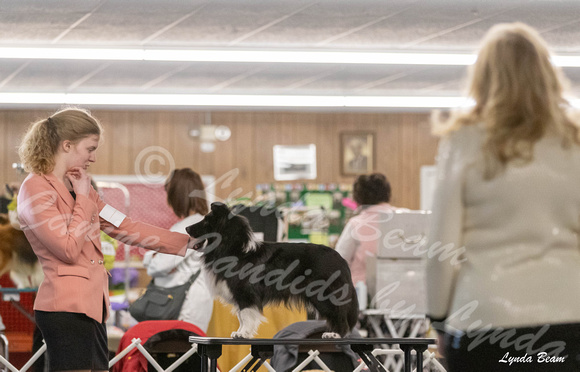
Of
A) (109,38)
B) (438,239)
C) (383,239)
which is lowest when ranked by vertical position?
(383,239)

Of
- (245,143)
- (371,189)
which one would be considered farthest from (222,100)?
(371,189)

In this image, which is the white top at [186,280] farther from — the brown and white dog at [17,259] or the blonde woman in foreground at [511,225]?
the blonde woman in foreground at [511,225]

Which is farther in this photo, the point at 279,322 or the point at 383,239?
the point at 383,239

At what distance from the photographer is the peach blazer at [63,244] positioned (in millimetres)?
1901

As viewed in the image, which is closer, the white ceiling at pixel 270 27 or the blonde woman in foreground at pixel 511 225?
the blonde woman in foreground at pixel 511 225

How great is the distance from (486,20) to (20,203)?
4.67 meters

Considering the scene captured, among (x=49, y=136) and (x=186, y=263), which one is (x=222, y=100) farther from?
(x=49, y=136)

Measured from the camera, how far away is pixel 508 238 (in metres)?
1.24

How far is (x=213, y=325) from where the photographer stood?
366cm

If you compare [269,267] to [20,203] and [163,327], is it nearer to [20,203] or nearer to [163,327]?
[20,203]

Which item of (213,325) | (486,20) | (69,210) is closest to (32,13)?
(213,325)

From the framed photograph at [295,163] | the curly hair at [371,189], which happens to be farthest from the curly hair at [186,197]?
the framed photograph at [295,163]

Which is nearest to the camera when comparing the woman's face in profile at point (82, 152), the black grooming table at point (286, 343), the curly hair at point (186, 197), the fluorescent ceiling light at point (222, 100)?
the woman's face in profile at point (82, 152)

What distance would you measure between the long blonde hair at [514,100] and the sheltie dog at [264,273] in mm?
1031
